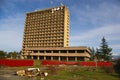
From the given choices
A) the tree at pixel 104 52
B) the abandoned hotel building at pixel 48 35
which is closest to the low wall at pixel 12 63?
the abandoned hotel building at pixel 48 35

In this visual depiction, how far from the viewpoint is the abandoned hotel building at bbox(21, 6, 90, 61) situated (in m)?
89.5

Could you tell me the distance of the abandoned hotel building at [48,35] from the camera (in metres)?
89.5

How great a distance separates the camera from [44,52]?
307 feet

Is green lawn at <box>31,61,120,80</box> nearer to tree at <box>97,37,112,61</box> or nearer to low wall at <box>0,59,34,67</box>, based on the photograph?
low wall at <box>0,59,34,67</box>

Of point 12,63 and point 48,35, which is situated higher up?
point 48,35

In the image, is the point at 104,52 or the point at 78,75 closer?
the point at 78,75

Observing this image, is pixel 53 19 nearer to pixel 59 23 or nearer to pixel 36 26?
pixel 59 23

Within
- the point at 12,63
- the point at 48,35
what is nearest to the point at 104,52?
the point at 48,35

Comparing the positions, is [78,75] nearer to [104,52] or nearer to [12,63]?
[12,63]

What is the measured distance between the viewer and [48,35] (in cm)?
10938

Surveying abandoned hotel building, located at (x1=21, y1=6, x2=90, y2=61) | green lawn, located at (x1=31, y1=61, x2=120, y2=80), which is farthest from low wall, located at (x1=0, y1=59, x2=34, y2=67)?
abandoned hotel building, located at (x1=21, y1=6, x2=90, y2=61)

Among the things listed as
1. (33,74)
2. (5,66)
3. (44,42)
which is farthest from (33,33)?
(33,74)

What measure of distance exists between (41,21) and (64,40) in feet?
89.3

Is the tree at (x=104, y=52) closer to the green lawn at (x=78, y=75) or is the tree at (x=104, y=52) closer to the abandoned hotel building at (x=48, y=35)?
the abandoned hotel building at (x=48, y=35)
